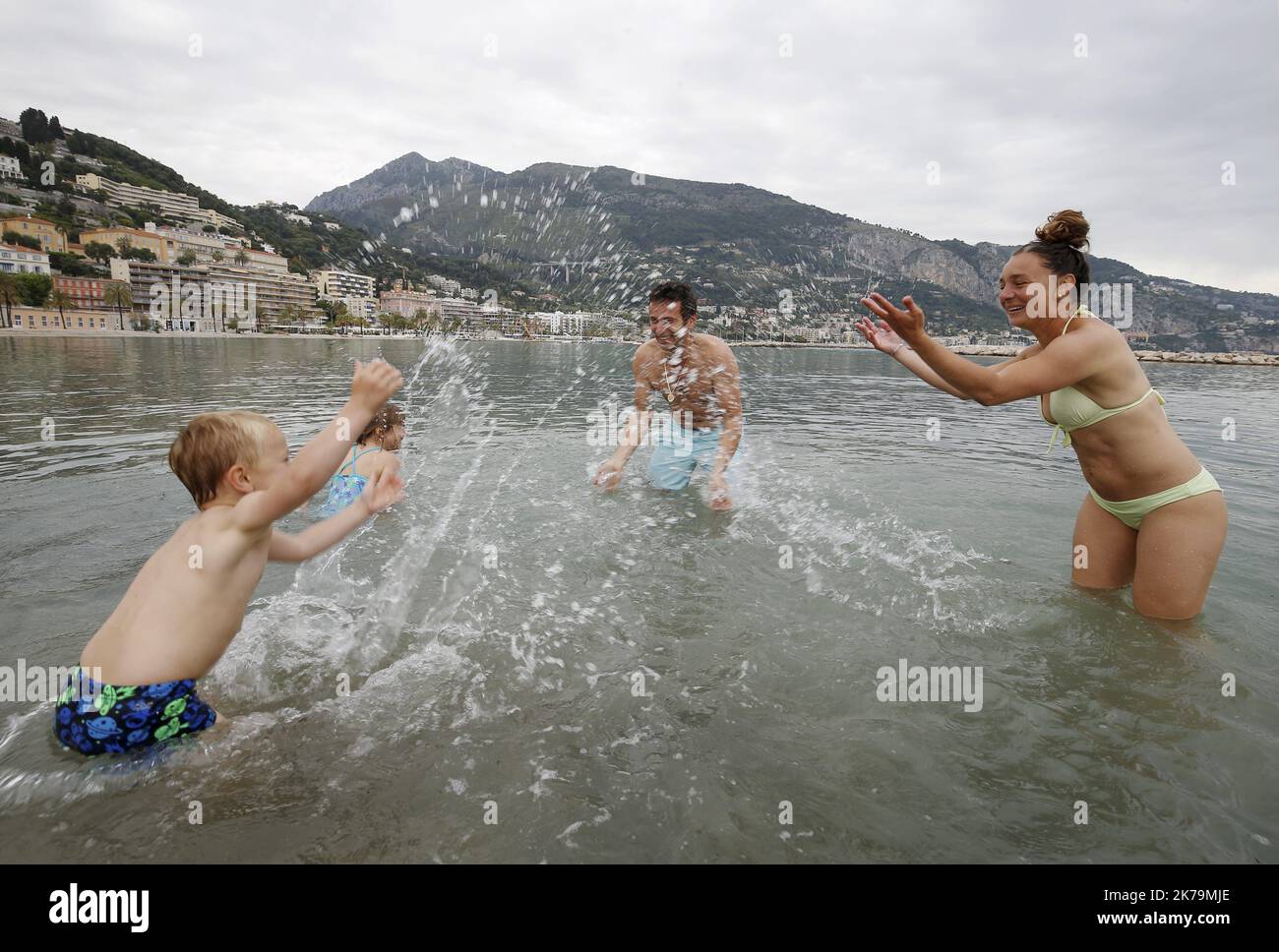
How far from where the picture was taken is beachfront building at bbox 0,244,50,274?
8531 centimetres

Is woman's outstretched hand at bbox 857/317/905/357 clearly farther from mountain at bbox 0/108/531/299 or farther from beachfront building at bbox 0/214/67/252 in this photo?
beachfront building at bbox 0/214/67/252

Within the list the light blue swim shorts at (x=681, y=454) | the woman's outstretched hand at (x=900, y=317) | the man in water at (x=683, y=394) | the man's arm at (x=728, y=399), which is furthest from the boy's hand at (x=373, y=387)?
the light blue swim shorts at (x=681, y=454)

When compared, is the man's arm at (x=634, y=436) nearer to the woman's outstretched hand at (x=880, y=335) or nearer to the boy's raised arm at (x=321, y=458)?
the woman's outstretched hand at (x=880, y=335)

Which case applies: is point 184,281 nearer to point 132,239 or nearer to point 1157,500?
point 132,239

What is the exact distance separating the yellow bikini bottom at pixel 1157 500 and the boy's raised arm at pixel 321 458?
14.8ft

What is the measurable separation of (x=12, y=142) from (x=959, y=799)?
657 feet

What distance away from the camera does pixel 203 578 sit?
8.57 ft

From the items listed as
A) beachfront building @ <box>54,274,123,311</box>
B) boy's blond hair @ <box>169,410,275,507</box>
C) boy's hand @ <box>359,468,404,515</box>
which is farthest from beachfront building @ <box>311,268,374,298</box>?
boy's blond hair @ <box>169,410,275,507</box>

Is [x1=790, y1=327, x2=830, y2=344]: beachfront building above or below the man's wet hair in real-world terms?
above

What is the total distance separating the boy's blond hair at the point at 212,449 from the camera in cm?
262

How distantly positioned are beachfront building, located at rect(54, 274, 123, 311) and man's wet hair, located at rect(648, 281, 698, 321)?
115 metres

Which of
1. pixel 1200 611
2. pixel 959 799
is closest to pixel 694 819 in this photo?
pixel 959 799
